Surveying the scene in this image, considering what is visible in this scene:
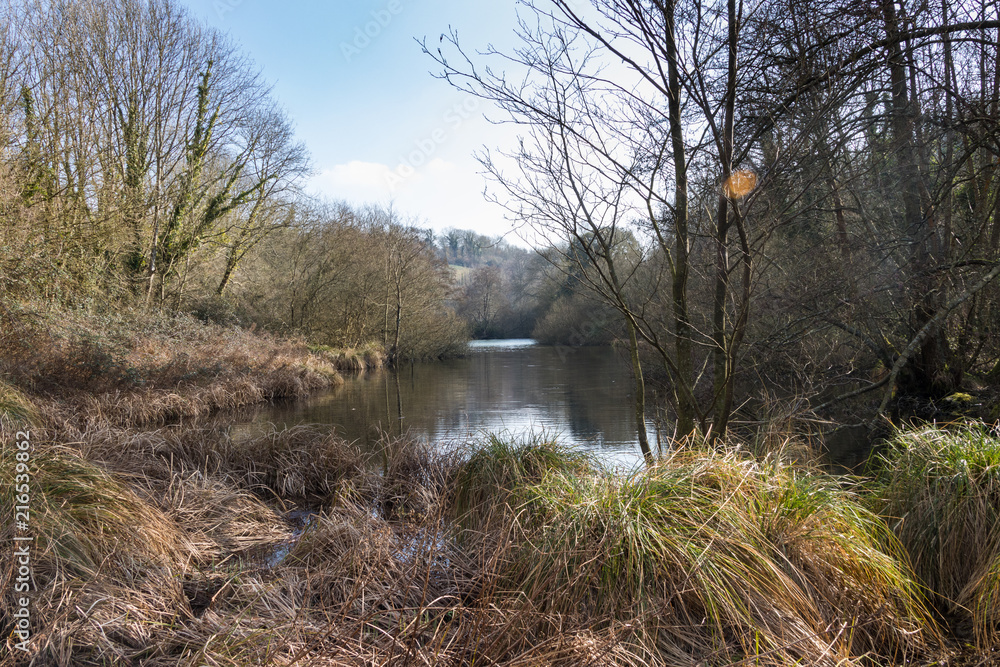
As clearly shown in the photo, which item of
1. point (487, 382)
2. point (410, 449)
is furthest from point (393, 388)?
point (410, 449)

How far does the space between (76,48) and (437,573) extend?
14952mm

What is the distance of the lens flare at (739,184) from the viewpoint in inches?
134

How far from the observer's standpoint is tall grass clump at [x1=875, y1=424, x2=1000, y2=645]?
8.32 ft

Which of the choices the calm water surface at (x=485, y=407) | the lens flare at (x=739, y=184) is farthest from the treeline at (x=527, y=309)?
the lens flare at (x=739, y=184)

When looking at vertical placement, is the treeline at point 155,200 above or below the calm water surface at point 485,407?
above

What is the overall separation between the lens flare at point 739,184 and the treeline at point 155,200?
10415 mm

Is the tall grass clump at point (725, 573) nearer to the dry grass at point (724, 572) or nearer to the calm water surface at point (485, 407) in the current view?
the dry grass at point (724, 572)

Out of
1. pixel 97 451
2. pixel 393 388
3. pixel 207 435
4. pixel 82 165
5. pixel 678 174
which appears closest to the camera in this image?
pixel 678 174

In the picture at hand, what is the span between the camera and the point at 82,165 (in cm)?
1180

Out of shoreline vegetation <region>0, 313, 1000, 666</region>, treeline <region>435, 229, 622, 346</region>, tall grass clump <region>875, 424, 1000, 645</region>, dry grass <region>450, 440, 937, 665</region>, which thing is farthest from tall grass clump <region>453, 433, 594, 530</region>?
treeline <region>435, 229, 622, 346</region>

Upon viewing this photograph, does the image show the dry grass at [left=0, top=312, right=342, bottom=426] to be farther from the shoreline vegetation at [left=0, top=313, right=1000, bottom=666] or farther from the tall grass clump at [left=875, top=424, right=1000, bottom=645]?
the tall grass clump at [left=875, top=424, right=1000, bottom=645]

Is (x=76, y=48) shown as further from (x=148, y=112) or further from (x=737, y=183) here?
(x=737, y=183)

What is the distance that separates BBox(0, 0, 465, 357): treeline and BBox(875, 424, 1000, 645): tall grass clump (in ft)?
37.8

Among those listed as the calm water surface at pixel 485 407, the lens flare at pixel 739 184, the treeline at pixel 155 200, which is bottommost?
the calm water surface at pixel 485 407
